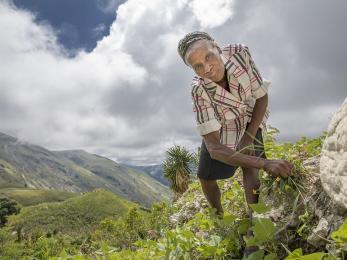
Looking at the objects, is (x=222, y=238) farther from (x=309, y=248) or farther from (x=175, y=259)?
(x=309, y=248)

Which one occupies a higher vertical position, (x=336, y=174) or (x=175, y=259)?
(x=336, y=174)

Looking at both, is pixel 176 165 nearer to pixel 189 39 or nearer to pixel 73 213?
pixel 189 39

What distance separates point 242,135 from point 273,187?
0.63m

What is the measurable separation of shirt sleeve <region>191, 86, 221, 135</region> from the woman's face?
0.19 metres

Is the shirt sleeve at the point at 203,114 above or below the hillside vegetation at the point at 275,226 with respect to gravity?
above

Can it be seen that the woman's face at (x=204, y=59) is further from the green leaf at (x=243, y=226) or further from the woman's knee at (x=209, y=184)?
the green leaf at (x=243, y=226)

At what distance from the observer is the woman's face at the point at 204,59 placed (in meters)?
3.37

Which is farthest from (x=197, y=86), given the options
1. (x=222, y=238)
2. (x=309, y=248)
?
(x=309, y=248)

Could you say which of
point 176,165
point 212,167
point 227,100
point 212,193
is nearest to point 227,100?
point 227,100

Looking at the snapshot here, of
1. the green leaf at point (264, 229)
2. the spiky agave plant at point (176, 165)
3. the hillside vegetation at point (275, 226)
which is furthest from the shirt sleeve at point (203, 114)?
the spiky agave plant at point (176, 165)

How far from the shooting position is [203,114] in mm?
3500

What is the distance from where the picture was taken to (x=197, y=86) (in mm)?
3566

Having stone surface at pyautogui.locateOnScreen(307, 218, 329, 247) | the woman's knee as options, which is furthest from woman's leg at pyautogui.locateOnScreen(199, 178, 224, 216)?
stone surface at pyautogui.locateOnScreen(307, 218, 329, 247)

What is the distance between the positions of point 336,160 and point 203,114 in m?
1.35
